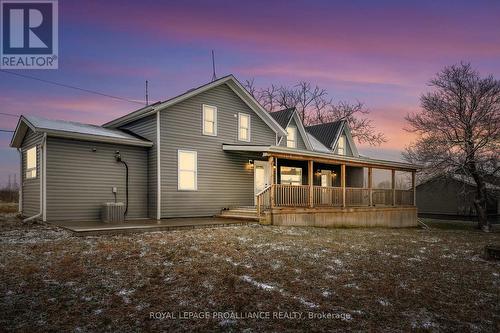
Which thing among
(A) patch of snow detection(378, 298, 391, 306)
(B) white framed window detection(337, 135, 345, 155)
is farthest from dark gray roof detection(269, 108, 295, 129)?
(A) patch of snow detection(378, 298, 391, 306)

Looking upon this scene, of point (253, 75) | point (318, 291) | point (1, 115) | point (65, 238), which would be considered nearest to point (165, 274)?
point (318, 291)

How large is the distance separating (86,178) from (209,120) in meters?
5.83

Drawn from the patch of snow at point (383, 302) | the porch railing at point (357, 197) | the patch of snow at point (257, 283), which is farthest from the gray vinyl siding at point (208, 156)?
the patch of snow at point (383, 302)

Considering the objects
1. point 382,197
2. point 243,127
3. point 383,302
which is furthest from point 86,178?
point 382,197

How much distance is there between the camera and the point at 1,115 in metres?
25.6

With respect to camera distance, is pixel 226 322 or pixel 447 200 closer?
pixel 226 322

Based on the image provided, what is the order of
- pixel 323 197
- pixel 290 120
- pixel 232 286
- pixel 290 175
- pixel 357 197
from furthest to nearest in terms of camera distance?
pixel 290 120 → pixel 290 175 → pixel 357 197 → pixel 323 197 → pixel 232 286

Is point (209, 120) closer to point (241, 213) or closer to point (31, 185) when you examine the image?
point (241, 213)

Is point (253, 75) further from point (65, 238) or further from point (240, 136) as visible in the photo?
point (65, 238)

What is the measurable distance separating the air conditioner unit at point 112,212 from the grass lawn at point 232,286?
3.00 m

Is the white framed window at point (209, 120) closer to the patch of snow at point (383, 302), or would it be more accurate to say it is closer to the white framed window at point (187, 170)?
the white framed window at point (187, 170)

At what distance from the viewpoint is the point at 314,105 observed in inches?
1688

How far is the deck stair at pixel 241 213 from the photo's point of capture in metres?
15.1

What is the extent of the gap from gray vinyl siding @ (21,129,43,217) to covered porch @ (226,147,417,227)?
8379mm
